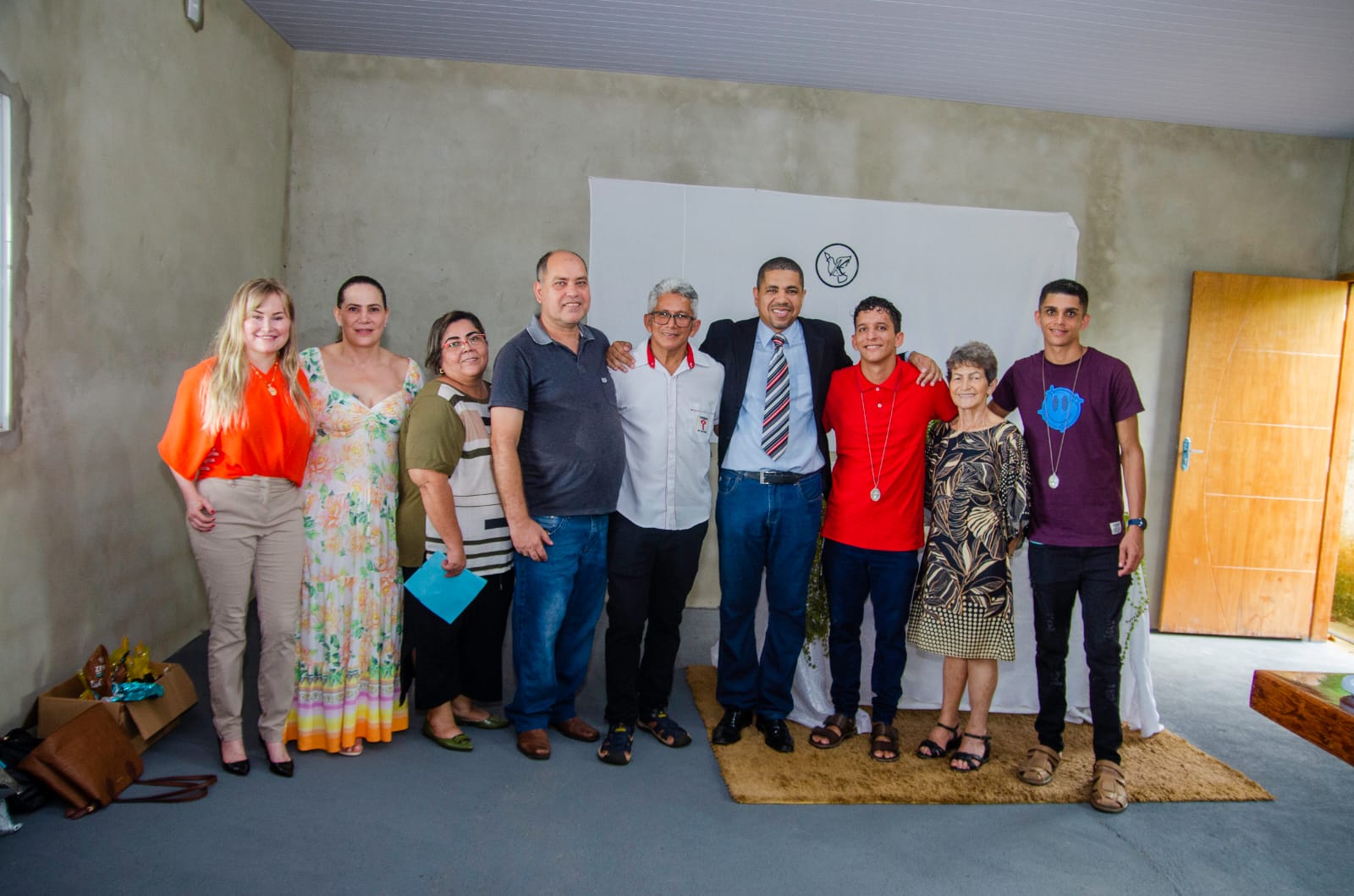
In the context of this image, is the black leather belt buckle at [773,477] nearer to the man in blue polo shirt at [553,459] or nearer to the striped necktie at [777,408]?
the striped necktie at [777,408]

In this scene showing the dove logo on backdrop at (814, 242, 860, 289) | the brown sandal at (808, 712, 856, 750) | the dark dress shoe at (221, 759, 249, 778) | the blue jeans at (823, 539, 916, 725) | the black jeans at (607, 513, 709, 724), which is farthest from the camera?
the dove logo on backdrop at (814, 242, 860, 289)

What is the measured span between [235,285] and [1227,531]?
5.58m

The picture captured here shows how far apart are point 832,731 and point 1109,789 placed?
873mm

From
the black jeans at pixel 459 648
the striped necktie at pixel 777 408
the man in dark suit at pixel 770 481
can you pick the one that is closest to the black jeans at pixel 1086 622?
the man in dark suit at pixel 770 481

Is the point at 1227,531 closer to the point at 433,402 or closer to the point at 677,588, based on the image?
the point at 677,588

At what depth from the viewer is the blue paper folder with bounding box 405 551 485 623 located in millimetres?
2680

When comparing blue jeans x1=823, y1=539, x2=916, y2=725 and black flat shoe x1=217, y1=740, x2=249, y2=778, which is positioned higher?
blue jeans x1=823, y1=539, x2=916, y2=725

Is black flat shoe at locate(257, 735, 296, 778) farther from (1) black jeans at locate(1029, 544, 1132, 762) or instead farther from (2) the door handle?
(2) the door handle

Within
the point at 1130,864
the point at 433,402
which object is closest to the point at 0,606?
the point at 433,402

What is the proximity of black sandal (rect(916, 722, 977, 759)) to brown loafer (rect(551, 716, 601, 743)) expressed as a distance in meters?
1.11

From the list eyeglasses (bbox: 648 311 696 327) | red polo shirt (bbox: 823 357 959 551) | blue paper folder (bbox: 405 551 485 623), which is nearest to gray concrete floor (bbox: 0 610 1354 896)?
blue paper folder (bbox: 405 551 485 623)

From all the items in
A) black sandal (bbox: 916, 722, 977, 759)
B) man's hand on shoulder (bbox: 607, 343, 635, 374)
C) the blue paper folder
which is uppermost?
man's hand on shoulder (bbox: 607, 343, 635, 374)

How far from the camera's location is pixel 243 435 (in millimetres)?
2451

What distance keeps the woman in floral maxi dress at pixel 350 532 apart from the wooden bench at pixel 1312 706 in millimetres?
2424
